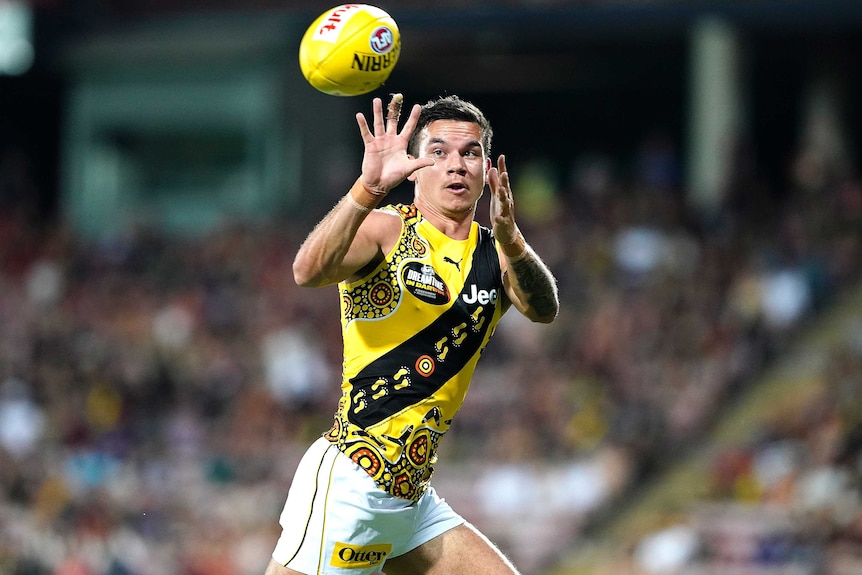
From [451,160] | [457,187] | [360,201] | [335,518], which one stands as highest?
[451,160]

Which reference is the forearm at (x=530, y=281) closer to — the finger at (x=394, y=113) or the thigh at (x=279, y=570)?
the finger at (x=394, y=113)

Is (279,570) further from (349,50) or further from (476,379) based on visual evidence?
(476,379)

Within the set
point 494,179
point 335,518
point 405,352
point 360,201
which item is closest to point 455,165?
point 494,179

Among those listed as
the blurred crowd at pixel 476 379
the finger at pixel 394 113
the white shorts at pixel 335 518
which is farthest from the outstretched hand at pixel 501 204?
the blurred crowd at pixel 476 379

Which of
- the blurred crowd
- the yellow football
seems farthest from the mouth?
the blurred crowd

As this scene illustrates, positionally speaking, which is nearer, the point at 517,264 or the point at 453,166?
the point at 517,264

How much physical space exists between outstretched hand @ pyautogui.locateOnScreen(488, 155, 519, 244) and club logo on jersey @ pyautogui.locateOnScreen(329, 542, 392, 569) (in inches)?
57.0

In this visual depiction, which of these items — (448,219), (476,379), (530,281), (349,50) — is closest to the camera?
(530,281)

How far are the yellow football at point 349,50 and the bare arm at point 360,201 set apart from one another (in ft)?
2.48

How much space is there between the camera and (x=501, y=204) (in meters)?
5.89

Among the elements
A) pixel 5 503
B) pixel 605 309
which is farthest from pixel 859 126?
pixel 5 503

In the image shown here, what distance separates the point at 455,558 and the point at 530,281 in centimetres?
129

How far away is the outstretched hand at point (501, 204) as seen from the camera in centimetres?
584

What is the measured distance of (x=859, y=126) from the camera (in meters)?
21.0
